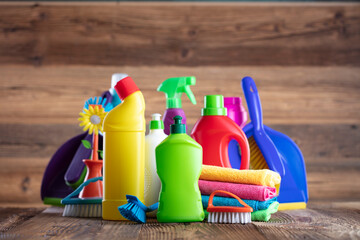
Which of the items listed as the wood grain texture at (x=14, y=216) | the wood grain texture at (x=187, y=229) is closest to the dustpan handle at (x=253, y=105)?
the wood grain texture at (x=187, y=229)

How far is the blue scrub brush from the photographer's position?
2.44ft

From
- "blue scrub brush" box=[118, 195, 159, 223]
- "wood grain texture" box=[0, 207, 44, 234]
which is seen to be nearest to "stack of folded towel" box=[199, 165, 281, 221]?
"blue scrub brush" box=[118, 195, 159, 223]

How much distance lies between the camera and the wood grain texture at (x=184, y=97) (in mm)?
1646

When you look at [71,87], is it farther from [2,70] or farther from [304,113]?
[304,113]

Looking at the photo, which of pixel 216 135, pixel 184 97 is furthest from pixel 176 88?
pixel 184 97

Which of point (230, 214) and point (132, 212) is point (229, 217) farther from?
point (132, 212)

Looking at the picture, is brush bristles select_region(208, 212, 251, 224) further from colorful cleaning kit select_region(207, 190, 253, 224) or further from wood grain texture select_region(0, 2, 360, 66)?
wood grain texture select_region(0, 2, 360, 66)

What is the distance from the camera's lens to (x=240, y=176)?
809mm

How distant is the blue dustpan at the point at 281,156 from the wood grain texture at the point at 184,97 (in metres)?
0.58

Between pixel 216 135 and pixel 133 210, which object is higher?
pixel 216 135

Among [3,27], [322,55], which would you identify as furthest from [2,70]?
[322,55]

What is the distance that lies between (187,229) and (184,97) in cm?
97

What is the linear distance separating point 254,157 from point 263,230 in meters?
0.35

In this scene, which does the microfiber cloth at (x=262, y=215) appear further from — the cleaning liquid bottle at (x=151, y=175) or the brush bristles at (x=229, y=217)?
the cleaning liquid bottle at (x=151, y=175)
